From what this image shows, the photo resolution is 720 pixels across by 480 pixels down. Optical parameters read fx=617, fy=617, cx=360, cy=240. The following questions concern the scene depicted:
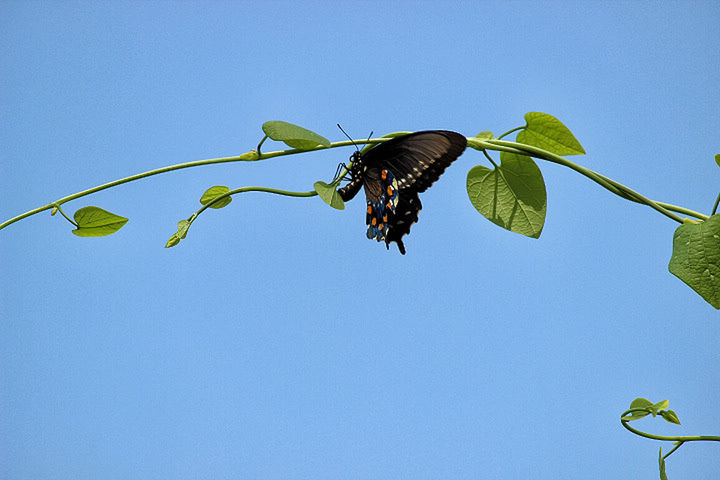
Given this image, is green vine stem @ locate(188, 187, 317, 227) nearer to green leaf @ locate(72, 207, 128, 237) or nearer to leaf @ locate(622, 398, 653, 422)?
green leaf @ locate(72, 207, 128, 237)

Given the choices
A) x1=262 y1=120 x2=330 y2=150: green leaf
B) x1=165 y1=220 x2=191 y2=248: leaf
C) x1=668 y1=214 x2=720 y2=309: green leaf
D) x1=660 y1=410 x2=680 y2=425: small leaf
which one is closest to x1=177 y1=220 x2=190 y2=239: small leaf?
x1=165 y1=220 x2=191 y2=248: leaf

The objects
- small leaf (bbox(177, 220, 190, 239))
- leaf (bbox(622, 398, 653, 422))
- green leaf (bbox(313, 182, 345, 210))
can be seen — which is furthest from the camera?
leaf (bbox(622, 398, 653, 422))

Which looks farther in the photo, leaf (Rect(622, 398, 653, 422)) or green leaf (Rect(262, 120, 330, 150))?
leaf (Rect(622, 398, 653, 422))

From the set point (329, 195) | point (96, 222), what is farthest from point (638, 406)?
point (96, 222)

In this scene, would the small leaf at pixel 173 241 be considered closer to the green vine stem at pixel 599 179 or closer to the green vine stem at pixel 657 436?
the green vine stem at pixel 599 179

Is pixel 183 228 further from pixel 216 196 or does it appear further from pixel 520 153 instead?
pixel 520 153
